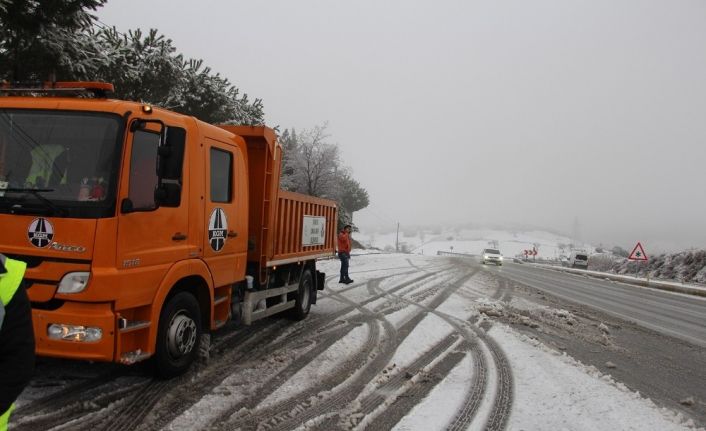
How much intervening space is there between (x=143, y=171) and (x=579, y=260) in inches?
2276

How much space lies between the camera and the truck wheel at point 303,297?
28.8 feet

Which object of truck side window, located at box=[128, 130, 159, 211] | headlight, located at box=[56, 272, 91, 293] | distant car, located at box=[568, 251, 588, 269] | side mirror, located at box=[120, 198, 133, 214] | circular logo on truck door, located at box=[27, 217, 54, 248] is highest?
truck side window, located at box=[128, 130, 159, 211]

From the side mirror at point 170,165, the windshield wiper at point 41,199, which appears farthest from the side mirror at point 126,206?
the windshield wiper at point 41,199

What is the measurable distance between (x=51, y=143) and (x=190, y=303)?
2.03 metres

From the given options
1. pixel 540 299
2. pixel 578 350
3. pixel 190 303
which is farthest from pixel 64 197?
pixel 540 299

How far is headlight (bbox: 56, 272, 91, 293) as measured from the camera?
414cm

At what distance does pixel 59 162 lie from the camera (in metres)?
4.44

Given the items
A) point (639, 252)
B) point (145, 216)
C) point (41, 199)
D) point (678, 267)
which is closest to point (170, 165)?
point (145, 216)

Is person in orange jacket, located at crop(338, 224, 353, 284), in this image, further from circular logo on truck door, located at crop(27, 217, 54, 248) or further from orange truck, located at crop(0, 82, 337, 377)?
circular logo on truck door, located at crop(27, 217, 54, 248)

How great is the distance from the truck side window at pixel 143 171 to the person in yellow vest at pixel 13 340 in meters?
2.74

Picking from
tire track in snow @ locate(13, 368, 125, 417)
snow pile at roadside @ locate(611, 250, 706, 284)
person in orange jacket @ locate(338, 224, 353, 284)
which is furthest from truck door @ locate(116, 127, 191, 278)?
snow pile at roadside @ locate(611, 250, 706, 284)

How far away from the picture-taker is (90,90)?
5.01 meters

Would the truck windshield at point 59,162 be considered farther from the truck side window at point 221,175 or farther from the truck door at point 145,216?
the truck side window at point 221,175

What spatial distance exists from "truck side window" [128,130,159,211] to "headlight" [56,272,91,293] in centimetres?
72
